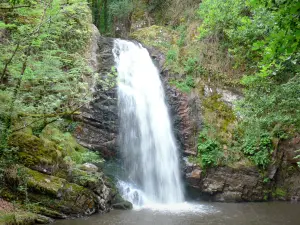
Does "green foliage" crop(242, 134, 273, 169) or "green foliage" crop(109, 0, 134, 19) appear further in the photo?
"green foliage" crop(109, 0, 134, 19)

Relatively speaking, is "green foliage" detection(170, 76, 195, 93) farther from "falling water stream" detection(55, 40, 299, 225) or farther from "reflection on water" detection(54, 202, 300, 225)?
"reflection on water" detection(54, 202, 300, 225)

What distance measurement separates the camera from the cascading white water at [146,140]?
37.1 feet

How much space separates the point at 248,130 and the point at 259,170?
163 cm

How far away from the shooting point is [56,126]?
434 inches

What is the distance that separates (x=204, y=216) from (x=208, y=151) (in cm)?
388

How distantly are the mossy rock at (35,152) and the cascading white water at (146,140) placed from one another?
2940mm

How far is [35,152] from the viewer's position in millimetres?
8438

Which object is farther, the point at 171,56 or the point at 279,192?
the point at 171,56

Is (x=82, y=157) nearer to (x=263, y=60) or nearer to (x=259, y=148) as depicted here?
(x=259, y=148)

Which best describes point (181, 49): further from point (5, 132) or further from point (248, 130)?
point (5, 132)

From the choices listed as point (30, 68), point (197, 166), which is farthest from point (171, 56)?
point (30, 68)

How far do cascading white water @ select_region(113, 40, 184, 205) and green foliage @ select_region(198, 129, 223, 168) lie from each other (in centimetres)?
106

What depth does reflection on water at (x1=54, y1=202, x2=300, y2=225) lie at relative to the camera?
7922mm

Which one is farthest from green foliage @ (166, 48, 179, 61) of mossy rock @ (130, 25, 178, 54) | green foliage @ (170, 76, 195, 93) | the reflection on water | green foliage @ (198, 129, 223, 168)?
the reflection on water
